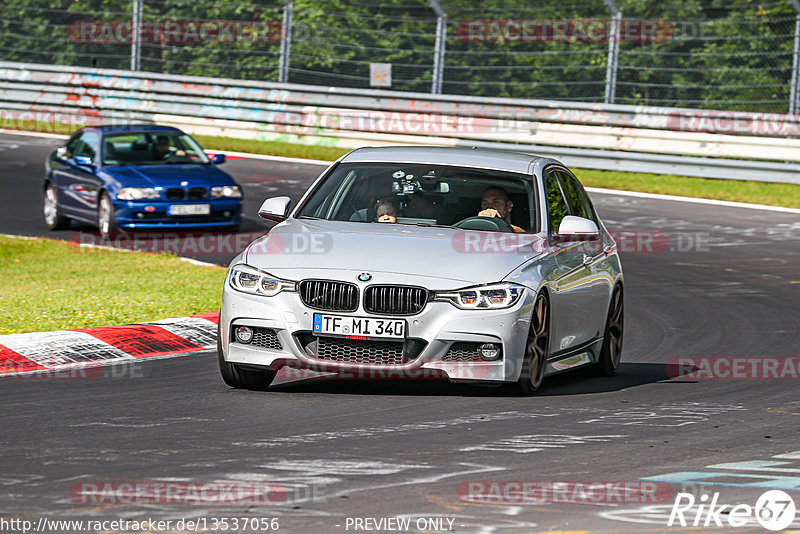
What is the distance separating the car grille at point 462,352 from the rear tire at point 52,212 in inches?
510

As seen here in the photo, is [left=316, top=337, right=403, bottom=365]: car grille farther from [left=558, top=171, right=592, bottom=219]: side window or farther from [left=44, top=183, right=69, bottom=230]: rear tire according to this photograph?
[left=44, top=183, right=69, bottom=230]: rear tire

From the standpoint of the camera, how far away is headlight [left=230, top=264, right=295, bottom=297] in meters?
8.81

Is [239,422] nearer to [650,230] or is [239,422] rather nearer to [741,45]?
[650,230]

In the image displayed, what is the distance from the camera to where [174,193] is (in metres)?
19.4

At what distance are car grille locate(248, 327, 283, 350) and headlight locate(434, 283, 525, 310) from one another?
3.19ft

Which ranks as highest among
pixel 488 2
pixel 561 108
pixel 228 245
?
pixel 488 2

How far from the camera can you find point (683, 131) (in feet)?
83.9

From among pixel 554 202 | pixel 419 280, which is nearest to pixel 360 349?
pixel 419 280

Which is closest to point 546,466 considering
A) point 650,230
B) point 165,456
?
point 165,456

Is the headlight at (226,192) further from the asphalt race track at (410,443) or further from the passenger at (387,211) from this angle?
the passenger at (387,211)

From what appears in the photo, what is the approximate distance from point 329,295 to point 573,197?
2781 mm

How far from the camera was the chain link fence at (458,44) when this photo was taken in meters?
25.6

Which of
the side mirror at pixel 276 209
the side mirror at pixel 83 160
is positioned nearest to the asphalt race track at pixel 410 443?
the side mirror at pixel 276 209

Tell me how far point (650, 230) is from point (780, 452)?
1334 cm
